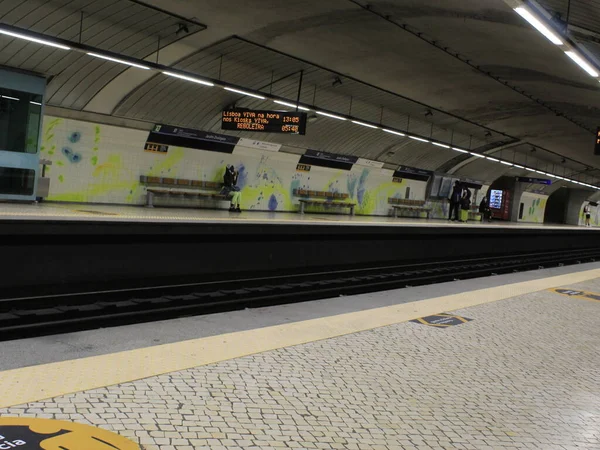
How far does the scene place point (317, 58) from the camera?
1555 cm

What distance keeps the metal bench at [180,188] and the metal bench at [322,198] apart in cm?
393

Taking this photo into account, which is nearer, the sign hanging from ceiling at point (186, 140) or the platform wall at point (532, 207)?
the sign hanging from ceiling at point (186, 140)

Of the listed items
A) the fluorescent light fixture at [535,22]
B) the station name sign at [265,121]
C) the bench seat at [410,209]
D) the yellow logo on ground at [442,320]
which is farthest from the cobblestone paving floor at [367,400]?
the bench seat at [410,209]

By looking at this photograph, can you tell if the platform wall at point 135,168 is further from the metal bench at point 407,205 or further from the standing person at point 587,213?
the standing person at point 587,213

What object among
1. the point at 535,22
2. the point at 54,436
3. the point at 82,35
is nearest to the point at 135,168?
the point at 82,35

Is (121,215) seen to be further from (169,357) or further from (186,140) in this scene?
(169,357)

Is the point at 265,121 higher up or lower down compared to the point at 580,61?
lower down

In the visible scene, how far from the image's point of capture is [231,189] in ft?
61.4

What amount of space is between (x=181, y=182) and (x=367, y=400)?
14932 mm

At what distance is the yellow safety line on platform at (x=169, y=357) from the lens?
3.27m

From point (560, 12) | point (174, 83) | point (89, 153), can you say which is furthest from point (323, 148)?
point (560, 12)

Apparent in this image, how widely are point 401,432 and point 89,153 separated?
13.8 m

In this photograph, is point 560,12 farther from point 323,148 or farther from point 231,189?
point 323,148

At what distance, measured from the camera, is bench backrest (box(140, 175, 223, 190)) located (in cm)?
1692
